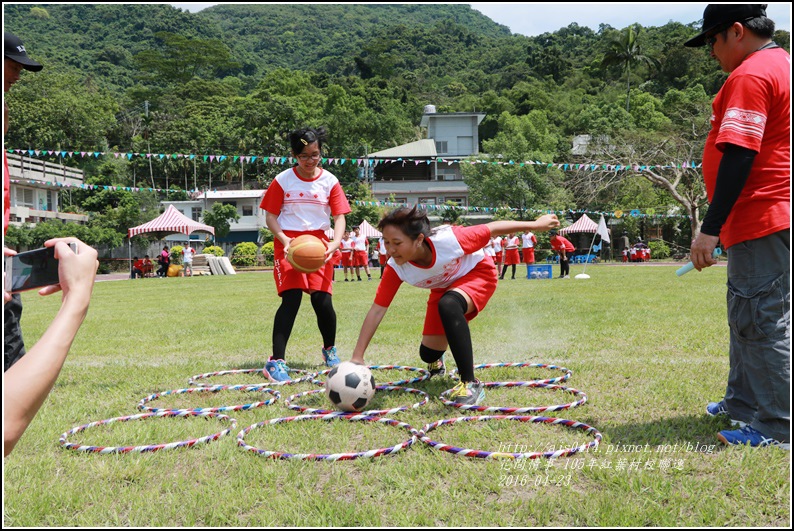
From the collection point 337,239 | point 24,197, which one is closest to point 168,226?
point 24,197

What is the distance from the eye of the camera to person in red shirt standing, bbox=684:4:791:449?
135 inches

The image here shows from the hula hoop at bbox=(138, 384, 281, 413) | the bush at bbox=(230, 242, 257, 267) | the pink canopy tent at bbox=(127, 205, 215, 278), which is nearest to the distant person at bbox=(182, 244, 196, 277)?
the pink canopy tent at bbox=(127, 205, 215, 278)

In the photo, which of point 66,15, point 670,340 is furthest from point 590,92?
point 66,15

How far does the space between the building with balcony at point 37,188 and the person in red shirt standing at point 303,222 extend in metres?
48.2

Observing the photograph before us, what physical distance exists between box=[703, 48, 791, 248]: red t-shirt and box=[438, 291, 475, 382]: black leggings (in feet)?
6.08

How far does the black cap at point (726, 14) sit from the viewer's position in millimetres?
3510

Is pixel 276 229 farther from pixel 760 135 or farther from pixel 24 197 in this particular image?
pixel 24 197

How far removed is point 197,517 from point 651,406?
304cm

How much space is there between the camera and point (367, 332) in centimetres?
476

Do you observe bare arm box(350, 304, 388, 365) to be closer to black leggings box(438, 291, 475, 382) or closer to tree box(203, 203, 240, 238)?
black leggings box(438, 291, 475, 382)

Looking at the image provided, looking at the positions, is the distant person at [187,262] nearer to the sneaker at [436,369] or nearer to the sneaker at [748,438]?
the sneaker at [436,369]

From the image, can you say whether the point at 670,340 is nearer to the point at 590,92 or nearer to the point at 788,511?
the point at 788,511

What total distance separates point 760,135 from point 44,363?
3413mm

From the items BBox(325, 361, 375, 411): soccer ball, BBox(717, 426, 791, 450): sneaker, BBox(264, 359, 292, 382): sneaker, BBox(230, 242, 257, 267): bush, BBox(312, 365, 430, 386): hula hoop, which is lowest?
BBox(230, 242, 257, 267): bush
